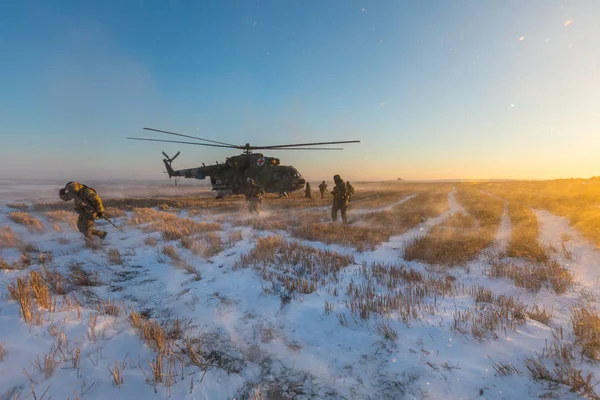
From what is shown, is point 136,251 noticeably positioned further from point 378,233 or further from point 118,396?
point 378,233

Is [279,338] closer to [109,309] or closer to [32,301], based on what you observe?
[109,309]

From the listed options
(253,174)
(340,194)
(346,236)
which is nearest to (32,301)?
(346,236)

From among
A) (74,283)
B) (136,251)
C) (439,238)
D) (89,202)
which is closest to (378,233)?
(439,238)

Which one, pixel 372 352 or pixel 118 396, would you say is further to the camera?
pixel 372 352

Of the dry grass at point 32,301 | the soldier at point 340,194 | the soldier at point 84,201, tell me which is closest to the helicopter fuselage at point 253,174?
the soldier at point 340,194

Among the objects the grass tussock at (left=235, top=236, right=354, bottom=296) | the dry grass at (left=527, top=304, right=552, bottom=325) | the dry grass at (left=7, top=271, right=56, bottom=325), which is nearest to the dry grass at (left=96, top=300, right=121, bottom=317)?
the dry grass at (left=7, top=271, right=56, bottom=325)

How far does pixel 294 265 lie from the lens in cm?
570

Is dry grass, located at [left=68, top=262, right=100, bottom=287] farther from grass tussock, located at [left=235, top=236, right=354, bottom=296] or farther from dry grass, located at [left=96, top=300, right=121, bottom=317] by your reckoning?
grass tussock, located at [left=235, top=236, right=354, bottom=296]

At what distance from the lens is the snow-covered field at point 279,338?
6.70ft

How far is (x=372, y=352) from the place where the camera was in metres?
2.57

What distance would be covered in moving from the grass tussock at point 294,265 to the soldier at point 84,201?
497 cm

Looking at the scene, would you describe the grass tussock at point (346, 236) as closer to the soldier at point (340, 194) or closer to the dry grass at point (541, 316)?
the soldier at point (340, 194)

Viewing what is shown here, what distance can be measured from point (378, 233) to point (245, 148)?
10.6 metres

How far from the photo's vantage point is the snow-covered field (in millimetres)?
2041
